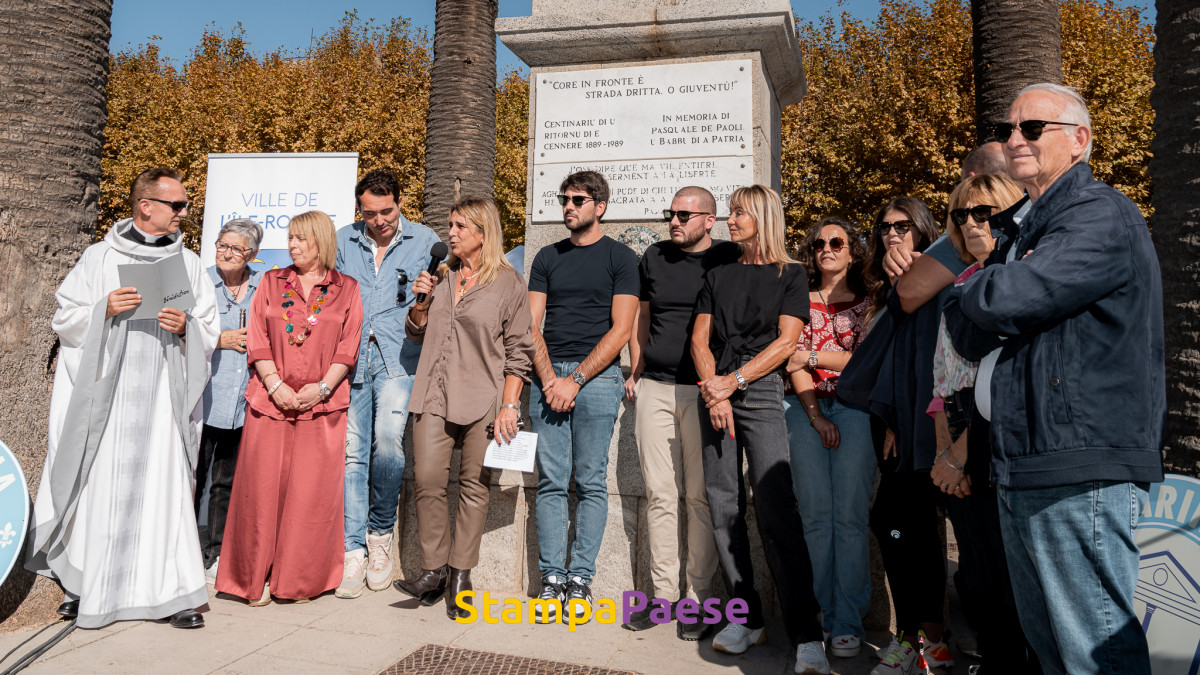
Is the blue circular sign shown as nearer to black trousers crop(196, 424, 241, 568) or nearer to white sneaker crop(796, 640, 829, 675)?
black trousers crop(196, 424, 241, 568)

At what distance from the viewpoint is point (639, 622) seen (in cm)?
418

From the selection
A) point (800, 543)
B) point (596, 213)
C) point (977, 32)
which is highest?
point (977, 32)

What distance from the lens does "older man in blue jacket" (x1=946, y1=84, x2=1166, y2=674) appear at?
7.05 feet

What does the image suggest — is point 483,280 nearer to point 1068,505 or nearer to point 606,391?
point 606,391

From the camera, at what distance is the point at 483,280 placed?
14.8 ft

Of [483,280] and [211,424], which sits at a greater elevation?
[483,280]

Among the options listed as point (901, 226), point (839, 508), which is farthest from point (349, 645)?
point (901, 226)

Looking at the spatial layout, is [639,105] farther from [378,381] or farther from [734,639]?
[734,639]

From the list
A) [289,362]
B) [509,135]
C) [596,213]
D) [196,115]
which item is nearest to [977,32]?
[596,213]

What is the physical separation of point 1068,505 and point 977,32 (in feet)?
26.1

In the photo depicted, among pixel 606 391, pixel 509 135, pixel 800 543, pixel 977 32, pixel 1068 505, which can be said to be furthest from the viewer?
pixel 509 135

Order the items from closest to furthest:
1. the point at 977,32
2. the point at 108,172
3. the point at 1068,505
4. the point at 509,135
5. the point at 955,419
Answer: the point at 1068,505 < the point at 955,419 < the point at 977,32 < the point at 108,172 < the point at 509,135

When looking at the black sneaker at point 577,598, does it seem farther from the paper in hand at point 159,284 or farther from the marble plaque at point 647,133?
the paper in hand at point 159,284

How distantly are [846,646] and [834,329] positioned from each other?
4.96 ft
